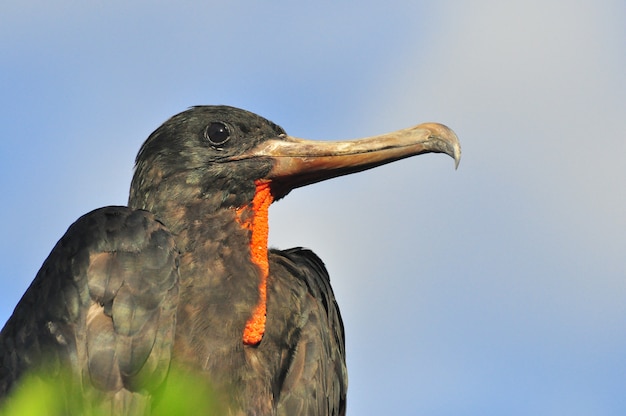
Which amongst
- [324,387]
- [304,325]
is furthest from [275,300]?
[324,387]

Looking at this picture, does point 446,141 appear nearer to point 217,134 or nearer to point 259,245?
point 259,245

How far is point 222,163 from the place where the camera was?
511 centimetres

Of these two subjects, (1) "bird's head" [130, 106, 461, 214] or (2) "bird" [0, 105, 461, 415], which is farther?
(1) "bird's head" [130, 106, 461, 214]

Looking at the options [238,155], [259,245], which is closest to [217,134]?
[238,155]

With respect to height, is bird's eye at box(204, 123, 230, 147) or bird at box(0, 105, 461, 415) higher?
bird's eye at box(204, 123, 230, 147)

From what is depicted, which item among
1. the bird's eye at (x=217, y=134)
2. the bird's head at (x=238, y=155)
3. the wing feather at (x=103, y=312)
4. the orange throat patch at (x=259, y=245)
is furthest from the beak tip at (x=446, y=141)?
the wing feather at (x=103, y=312)

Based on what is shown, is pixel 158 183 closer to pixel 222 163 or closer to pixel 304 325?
pixel 222 163

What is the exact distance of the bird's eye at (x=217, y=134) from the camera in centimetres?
513

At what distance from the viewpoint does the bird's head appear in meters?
4.94

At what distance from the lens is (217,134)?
516 centimetres

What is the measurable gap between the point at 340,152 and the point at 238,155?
22.5 inches

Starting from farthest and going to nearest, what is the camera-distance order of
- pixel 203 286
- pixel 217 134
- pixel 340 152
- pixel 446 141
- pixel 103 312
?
1. pixel 217 134
2. pixel 340 152
3. pixel 446 141
4. pixel 203 286
5. pixel 103 312

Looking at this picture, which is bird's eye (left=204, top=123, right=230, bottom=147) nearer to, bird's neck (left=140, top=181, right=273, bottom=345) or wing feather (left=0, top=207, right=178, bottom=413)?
bird's neck (left=140, top=181, right=273, bottom=345)

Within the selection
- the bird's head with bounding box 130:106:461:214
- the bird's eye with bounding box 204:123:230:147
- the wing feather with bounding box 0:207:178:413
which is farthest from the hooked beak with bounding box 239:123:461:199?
the wing feather with bounding box 0:207:178:413
